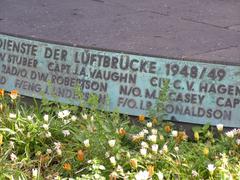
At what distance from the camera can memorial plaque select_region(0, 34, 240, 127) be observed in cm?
495

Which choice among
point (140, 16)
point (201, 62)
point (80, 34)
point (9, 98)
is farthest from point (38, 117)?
point (140, 16)

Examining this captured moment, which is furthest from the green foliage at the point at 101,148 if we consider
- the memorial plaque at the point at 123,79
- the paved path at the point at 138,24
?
the paved path at the point at 138,24

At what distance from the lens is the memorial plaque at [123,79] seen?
4.95 metres

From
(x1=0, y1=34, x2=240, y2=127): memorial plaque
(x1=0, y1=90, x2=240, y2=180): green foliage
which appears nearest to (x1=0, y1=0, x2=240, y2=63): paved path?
(x1=0, y1=34, x2=240, y2=127): memorial plaque

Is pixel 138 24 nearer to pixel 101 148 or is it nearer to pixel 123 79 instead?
pixel 123 79

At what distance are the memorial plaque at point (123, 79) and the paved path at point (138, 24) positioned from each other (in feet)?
2.79

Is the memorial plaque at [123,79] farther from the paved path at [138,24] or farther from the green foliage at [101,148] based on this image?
the paved path at [138,24]

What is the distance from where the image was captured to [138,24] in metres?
7.25

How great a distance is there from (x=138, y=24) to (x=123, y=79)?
7.08 feet

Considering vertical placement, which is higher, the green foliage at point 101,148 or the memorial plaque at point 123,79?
the memorial plaque at point 123,79

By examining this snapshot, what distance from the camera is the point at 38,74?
551cm

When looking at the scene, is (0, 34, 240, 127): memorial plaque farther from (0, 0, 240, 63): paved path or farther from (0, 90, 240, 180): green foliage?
(0, 0, 240, 63): paved path

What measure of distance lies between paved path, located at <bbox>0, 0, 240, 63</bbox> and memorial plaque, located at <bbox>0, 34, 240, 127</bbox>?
0.85m

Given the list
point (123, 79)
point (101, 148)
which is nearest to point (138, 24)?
point (123, 79)
